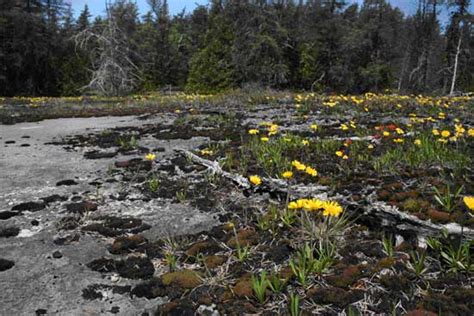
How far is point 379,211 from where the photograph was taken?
394 centimetres

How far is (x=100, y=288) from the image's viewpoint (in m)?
3.16

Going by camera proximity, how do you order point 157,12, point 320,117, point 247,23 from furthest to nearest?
point 157,12
point 247,23
point 320,117

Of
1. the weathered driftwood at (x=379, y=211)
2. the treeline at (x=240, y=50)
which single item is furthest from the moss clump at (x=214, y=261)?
the treeline at (x=240, y=50)

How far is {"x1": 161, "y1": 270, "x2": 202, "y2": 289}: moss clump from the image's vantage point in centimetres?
311

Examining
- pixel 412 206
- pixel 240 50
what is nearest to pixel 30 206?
pixel 412 206

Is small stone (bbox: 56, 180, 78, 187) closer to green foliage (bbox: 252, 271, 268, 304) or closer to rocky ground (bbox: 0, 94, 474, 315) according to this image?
rocky ground (bbox: 0, 94, 474, 315)

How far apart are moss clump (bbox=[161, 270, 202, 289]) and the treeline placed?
2341cm

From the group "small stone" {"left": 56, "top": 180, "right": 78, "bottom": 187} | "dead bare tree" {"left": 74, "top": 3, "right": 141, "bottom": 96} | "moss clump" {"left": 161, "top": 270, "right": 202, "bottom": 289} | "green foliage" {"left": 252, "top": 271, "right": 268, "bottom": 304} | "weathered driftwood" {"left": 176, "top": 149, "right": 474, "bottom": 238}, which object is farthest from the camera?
"dead bare tree" {"left": 74, "top": 3, "right": 141, "bottom": 96}

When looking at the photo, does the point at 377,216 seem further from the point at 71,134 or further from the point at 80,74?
the point at 80,74

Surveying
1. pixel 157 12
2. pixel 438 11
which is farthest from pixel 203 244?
pixel 157 12

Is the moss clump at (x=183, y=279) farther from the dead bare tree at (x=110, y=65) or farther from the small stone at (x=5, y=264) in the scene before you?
the dead bare tree at (x=110, y=65)

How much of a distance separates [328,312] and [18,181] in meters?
5.19

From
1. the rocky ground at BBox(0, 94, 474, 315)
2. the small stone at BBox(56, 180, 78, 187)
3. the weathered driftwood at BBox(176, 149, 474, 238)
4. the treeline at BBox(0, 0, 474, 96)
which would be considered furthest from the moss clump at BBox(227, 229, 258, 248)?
the treeline at BBox(0, 0, 474, 96)

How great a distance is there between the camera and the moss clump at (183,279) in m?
3.11
